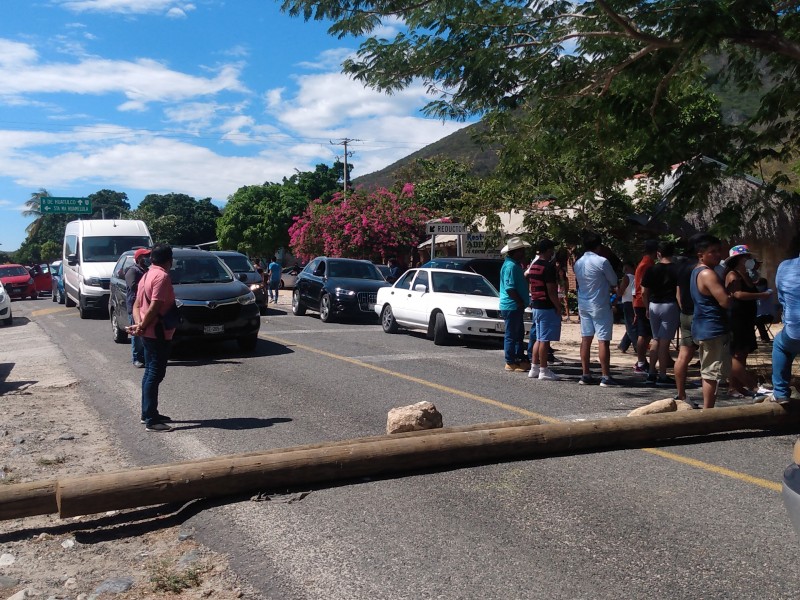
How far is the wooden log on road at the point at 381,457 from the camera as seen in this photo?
5.03 m

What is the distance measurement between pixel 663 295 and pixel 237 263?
14.7 meters

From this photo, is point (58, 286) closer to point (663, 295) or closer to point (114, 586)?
point (663, 295)

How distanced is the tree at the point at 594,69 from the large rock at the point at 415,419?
4.89 m

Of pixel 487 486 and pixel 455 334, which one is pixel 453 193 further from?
pixel 487 486

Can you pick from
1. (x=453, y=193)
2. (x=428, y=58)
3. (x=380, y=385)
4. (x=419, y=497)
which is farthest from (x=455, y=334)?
(x=453, y=193)

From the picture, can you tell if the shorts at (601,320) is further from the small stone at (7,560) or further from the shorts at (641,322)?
the small stone at (7,560)

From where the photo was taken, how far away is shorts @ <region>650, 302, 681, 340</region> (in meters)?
9.73

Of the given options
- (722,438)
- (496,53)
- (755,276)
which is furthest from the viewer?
(755,276)

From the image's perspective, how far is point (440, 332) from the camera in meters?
14.9

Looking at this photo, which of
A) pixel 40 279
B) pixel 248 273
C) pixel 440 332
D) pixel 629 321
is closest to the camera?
pixel 629 321

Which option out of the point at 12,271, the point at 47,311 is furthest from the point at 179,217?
the point at 47,311

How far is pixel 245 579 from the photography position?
167 inches

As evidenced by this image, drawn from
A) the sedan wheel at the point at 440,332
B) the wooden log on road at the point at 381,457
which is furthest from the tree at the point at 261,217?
the wooden log on road at the point at 381,457

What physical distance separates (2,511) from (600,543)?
3.44 metres
